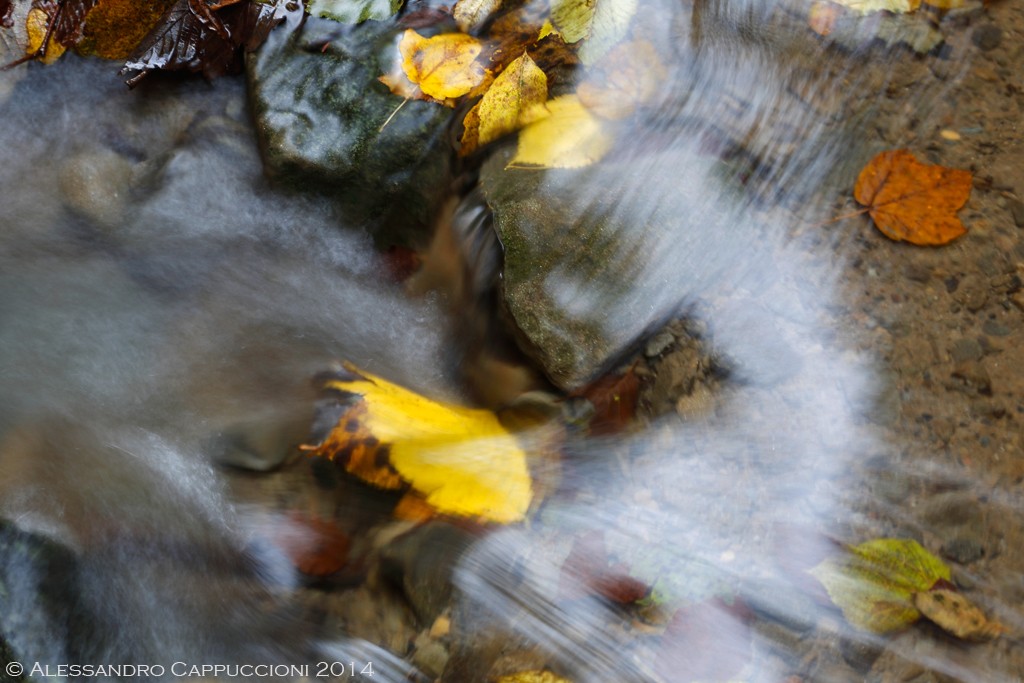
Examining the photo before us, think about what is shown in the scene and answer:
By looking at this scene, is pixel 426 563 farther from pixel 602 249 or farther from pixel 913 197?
pixel 913 197

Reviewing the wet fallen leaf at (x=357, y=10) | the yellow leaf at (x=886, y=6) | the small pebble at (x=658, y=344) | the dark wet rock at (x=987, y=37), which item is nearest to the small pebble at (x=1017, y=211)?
the dark wet rock at (x=987, y=37)

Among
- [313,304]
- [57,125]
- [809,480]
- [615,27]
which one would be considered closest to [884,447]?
[809,480]

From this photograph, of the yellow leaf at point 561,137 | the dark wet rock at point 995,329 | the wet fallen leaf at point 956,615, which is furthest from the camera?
the yellow leaf at point 561,137

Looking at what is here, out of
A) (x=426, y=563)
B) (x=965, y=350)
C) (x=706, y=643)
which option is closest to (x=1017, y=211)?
(x=965, y=350)

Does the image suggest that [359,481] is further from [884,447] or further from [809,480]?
[884,447]

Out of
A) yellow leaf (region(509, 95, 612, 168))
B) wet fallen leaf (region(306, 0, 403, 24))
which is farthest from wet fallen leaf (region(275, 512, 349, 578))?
wet fallen leaf (region(306, 0, 403, 24))

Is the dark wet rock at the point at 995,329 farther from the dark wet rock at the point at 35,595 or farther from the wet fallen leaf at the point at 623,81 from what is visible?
the dark wet rock at the point at 35,595
